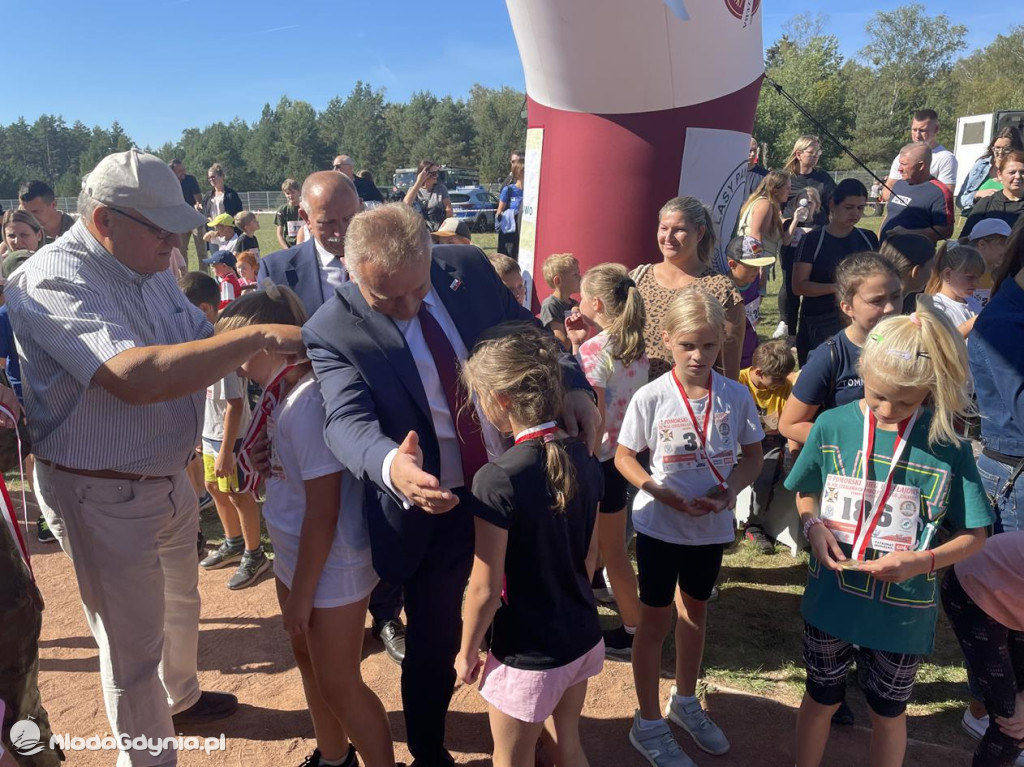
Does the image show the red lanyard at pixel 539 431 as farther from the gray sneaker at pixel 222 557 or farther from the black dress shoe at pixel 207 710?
the gray sneaker at pixel 222 557

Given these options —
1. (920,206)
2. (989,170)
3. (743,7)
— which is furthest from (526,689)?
(989,170)

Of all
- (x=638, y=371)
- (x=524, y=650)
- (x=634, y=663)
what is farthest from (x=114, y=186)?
(x=634, y=663)

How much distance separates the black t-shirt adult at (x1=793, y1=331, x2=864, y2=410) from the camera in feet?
9.52

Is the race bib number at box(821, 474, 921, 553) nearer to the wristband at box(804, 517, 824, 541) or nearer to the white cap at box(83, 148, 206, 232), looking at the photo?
the wristband at box(804, 517, 824, 541)

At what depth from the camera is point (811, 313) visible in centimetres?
576

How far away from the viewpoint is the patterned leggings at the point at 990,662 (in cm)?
240

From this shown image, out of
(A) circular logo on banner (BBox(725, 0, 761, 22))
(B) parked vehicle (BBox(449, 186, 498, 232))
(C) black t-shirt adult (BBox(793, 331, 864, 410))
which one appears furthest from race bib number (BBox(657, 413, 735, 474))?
(B) parked vehicle (BBox(449, 186, 498, 232))

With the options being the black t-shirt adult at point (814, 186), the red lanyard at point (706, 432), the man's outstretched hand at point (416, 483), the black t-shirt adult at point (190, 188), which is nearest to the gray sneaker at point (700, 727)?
the red lanyard at point (706, 432)

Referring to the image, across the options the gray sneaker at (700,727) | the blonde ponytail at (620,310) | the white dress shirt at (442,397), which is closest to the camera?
the white dress shirt at (442,397)

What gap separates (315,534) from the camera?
224cm

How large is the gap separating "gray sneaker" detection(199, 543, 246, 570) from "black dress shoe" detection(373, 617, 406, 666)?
129 cm

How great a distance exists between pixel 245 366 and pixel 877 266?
2609mm

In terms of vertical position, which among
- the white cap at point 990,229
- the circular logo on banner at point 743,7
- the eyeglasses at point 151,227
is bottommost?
the eyeglasses at point 151,227

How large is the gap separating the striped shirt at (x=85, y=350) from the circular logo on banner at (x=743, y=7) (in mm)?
4365
